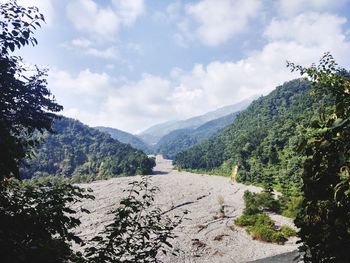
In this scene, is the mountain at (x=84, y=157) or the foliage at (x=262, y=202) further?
the mountain at (x=84, y=157)

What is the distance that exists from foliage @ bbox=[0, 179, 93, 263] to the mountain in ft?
371

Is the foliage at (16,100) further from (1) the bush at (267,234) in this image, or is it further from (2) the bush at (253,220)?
(2) the bush at (253,220)

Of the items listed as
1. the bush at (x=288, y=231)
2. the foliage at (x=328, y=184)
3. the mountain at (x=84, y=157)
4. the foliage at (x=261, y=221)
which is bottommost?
the bush at (x=288, y=231)

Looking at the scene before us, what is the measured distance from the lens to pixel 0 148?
495 cm

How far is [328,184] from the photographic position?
4.68m

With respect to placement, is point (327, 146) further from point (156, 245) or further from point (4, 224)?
point (4, 224)

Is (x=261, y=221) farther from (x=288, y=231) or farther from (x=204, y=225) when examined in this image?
(x=204, y=225)

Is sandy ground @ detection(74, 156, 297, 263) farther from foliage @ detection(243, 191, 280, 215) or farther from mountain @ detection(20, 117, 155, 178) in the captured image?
mountain @ detection(20, 117, 155, 178)

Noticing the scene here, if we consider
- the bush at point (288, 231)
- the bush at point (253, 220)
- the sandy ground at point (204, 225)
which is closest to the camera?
the sandy ground at point (204, 225)

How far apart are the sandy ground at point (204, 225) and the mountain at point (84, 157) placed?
42560 millimetres

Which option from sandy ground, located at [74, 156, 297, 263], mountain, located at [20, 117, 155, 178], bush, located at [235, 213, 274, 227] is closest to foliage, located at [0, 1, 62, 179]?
sandy ground, located at [74, 156, 297, 263]

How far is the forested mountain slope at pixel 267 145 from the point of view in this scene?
87.0m

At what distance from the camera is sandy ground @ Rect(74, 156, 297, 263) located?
39812 millimetres

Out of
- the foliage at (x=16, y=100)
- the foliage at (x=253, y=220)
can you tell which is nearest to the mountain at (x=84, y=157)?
the foliage at (x=253, y=220)
